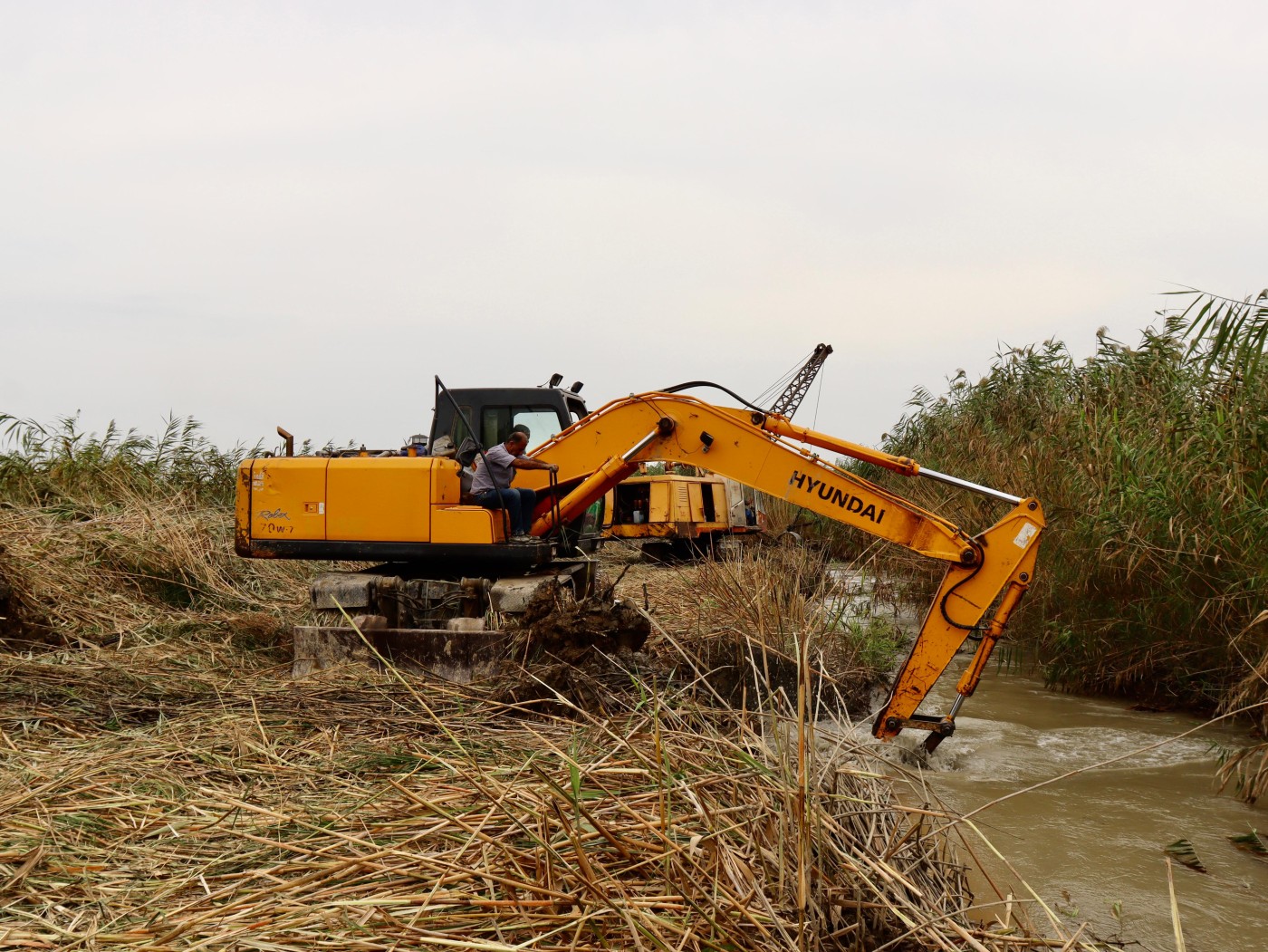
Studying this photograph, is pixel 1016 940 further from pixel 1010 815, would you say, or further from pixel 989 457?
pixel 989 457

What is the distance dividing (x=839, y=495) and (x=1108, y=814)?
2.56m

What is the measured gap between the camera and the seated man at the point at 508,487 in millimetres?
8375

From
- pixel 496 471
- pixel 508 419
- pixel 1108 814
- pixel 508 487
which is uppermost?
→ pixel 508 419

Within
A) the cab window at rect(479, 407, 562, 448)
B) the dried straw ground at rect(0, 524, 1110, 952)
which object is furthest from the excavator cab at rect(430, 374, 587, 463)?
the dried straw ground at rect(0, 524, 1110, 952)

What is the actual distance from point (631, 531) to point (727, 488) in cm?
187

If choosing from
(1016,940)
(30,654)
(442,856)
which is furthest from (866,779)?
(30,654)

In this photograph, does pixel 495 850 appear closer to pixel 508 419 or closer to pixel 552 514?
pixel 552 514

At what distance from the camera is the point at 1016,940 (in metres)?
2.98

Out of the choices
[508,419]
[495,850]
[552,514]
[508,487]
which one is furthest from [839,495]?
[495,850]

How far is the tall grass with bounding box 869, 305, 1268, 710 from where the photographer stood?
751 cm

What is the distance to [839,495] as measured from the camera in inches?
304

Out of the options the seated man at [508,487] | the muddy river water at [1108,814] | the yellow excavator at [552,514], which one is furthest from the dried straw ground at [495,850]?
the seated man at [508,487]

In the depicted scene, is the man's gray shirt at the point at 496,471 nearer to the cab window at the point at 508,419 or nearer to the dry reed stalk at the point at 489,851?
the cab window at the point at 508,419

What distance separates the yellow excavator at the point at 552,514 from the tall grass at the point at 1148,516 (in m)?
1.37
